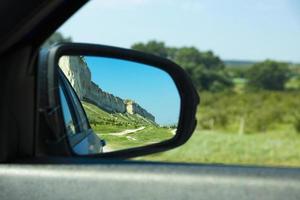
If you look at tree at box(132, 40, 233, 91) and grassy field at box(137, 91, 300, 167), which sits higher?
tree at box(132, 40, 233, 91)

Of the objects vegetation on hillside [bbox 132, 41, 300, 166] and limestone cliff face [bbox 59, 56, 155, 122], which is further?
vegetation on hillside [bbox 132, 41, 300, 166]

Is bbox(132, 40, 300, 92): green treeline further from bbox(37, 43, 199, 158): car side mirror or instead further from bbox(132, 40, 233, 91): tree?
bbox(37, 43, 199, 158): car side mirror

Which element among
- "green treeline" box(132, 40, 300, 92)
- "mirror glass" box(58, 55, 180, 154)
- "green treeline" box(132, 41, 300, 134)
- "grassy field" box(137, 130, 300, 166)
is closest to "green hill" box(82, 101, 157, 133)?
"mirror glass" box(58, 55, 180, 154)

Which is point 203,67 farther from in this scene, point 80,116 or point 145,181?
point 145,181

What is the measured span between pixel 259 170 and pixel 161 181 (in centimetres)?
21

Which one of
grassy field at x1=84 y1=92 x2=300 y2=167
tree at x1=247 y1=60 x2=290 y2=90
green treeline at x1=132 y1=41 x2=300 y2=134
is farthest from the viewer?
green treeline at x1=132 y1=41 x2=300 y2=134

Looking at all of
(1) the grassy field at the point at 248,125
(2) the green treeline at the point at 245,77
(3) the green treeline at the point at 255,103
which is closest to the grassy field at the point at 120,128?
(2) the green treeline at the point at 245,77

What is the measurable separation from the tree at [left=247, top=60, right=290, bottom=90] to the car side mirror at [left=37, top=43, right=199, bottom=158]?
44.1ft

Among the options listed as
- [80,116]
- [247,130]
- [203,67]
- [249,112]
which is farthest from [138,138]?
[249,112]

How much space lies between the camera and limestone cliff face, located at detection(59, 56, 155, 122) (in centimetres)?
176

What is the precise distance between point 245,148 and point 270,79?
149 inches

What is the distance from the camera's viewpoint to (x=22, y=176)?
5.36 feet

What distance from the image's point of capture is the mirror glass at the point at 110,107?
1.75 m

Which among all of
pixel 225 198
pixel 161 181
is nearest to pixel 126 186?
pixel 161 181
